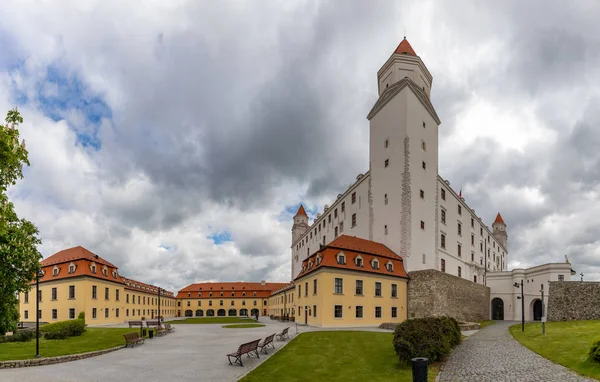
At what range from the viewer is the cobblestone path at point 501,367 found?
40.9 feet

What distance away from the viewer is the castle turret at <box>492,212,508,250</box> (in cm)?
8894

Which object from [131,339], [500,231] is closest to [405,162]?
[131,339]

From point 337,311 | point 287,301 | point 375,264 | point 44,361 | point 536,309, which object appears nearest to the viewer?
point 44,361

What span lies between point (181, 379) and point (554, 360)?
15208 millimetres

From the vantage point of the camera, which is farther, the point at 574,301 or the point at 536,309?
the point at 536,309

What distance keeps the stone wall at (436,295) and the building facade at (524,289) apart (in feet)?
28.5

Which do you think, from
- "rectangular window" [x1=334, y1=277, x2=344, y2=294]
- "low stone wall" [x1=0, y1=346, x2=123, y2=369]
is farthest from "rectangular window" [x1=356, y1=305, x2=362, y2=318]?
"low stone wall" [x1=0, y1=346, x2=123, y2=369]

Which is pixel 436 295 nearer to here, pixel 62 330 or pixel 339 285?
pixel 339 285

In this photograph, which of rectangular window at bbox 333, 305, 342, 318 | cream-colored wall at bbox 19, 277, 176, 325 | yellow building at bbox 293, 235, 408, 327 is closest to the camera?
rectangular window at bbox 333, 305, 342, 318

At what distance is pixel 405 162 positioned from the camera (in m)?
45.6

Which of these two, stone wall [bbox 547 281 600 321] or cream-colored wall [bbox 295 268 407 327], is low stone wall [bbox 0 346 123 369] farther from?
stone wall [bbox 547 281 600 321]

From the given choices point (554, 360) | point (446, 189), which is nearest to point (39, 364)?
point (554, 360)

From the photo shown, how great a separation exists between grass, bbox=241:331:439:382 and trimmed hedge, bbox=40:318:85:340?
60.0ft

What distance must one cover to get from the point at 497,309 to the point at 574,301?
873 inches
